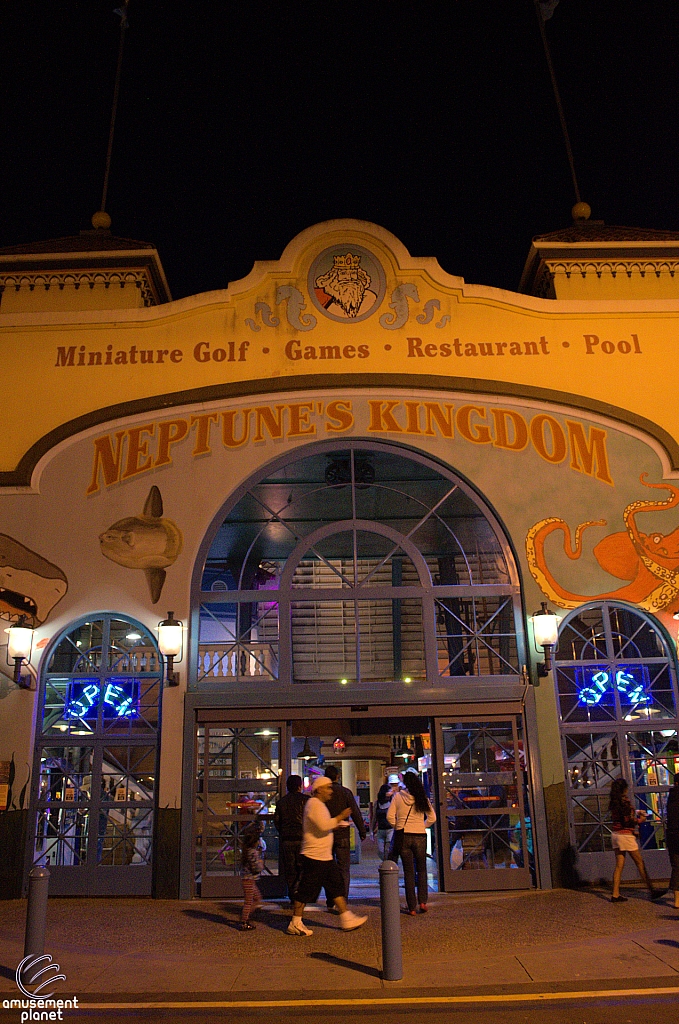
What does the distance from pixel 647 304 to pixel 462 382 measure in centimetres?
356

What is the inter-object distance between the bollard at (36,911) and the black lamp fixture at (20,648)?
458 cm

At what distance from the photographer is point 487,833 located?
10945 mm

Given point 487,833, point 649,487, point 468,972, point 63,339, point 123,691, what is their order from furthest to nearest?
point 63,339, point 649,487, point 123,691, point 487,833, point 468,972

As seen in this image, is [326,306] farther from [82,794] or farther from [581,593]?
[82,794]

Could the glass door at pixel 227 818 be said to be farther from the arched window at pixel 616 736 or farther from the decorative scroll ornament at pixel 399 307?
the decorative scroll ornament at pixel 399 307

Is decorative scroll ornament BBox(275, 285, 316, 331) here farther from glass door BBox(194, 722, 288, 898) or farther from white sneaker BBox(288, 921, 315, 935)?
white sneaker BBox(288, 921, 315, 935)

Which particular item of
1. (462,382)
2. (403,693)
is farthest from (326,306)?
(403,693)

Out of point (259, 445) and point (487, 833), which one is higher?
point (259, 445)

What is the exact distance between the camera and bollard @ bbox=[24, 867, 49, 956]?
7.11 m

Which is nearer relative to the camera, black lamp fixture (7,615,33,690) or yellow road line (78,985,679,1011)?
yellow road line (78,985,679,1011)

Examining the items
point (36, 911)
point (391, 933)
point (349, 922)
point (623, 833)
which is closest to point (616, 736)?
point (623, 833)

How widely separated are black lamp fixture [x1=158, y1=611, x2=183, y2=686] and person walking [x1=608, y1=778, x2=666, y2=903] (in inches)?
238

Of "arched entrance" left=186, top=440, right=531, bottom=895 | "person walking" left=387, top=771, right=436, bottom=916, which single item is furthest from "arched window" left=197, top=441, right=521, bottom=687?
"person walking" left=387, top=771, right=436, bottom=916

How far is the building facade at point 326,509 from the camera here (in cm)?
1125
